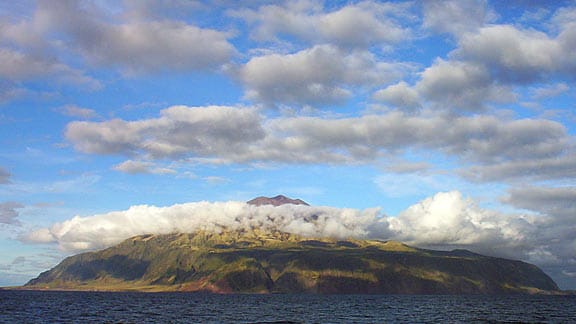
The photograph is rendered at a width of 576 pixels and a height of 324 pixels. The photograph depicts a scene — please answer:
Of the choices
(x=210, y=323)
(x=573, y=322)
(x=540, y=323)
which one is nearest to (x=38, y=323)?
(x=210, y=323)

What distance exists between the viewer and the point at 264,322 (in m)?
138

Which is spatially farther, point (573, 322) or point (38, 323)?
point (573, 322)

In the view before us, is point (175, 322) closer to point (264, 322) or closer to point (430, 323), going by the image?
point (264, 322)

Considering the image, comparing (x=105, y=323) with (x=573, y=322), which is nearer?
(x=105, y=323)

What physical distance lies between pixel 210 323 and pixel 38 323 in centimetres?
4756

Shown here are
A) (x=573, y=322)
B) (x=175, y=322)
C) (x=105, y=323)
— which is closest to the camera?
(x=105, y=323)

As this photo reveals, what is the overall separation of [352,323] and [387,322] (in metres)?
11.3

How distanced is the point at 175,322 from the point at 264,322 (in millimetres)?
25651

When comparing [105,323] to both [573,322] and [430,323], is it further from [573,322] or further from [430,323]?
[573,322]

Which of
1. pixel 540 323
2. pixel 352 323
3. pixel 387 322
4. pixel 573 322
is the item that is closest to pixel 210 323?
pixel 352 323

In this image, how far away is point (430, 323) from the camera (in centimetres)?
13650

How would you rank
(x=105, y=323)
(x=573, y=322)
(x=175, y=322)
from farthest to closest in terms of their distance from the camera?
1. (x=573, y=322)
2. (x=175, y=322)
3. (x=105, y=323)

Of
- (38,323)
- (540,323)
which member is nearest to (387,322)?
(540,323)

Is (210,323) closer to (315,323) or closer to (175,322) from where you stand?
(175,322)
